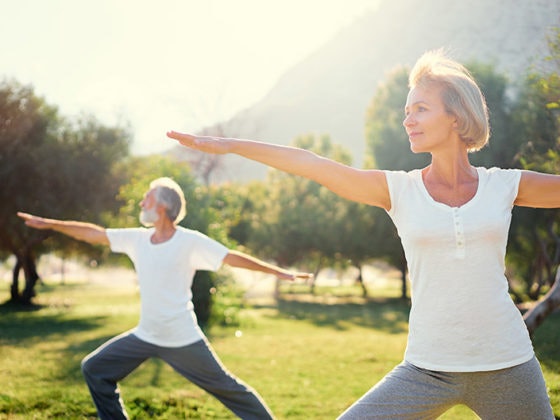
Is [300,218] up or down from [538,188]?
up

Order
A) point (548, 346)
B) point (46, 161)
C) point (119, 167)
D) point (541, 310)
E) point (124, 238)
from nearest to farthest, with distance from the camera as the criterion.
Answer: point (124, 238) < point (541, 310) < point (548, 346) < point (46, 161) < point (119, 167)

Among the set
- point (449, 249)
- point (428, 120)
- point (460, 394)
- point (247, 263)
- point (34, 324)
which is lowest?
point (34, 324)

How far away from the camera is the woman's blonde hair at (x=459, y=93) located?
10.6ft

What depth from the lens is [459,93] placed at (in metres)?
3.24

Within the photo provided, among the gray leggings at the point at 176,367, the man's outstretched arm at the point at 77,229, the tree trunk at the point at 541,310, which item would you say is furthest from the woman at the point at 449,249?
the tree trunk at the point at 541,310

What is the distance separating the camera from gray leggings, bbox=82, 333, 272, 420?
18.7ft

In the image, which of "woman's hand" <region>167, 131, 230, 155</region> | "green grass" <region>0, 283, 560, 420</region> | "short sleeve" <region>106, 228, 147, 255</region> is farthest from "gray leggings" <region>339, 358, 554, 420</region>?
"green grass" <region>0, 283, 560, 420</region>

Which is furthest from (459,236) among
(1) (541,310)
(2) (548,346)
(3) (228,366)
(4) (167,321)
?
(2) (548,346)

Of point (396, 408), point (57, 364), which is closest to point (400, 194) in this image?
point (396, 408)

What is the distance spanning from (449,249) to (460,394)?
72cm

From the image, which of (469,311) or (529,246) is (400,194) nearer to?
(469,311)

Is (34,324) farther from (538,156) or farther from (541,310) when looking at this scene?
(541,310)

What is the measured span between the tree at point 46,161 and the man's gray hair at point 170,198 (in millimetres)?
23961

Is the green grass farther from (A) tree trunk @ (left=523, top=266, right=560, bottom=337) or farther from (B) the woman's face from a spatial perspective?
(B) the woman's face
